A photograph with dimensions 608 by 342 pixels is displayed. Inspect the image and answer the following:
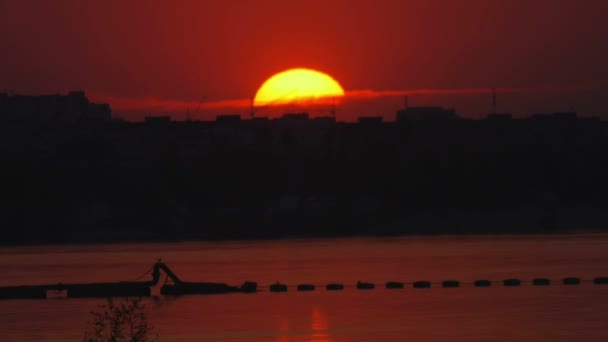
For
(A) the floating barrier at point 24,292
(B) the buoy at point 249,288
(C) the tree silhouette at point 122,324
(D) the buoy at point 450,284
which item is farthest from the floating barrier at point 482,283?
(C) the tree silhouette at point 122,324

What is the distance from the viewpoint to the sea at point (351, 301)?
5372 cm

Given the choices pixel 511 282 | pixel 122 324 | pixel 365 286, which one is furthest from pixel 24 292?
pixel 122 324

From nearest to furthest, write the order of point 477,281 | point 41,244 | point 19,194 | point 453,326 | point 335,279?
1. point 453,326
2. point 477,281
3. point 335,279
4. point 41,244
5. point 19,194

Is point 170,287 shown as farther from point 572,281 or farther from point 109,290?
point 572,281

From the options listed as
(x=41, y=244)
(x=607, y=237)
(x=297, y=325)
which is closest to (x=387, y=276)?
(x=297, y=325)

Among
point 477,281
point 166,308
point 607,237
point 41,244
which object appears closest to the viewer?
point 166,308

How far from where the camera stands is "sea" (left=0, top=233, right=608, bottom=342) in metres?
53.7

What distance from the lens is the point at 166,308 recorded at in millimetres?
65625

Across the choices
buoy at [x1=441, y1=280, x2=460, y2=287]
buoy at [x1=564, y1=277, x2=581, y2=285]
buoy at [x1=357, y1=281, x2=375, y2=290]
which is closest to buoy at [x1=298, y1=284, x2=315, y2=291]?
buoy at [x1=357, y1=281, x2=375, y2=290]

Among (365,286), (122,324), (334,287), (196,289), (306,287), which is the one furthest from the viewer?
(306,287)

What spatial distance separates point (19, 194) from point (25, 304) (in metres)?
124

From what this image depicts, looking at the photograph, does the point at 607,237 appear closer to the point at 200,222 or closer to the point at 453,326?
the point at 200,222

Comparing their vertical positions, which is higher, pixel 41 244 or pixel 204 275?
pixel 41 244

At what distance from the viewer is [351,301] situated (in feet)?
221
